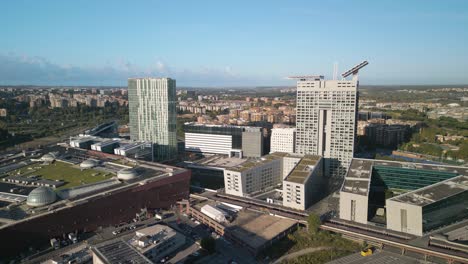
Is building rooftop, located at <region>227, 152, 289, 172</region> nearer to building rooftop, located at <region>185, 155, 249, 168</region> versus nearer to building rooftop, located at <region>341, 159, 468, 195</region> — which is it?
building rooftop, located at <region>185, 155, 249, 168</region>

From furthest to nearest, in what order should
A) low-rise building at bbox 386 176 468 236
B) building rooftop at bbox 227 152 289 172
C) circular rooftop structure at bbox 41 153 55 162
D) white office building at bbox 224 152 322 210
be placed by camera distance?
circular rooftop structure at bbox 41 153 55 162
building rooftop at bbox 227 152 289 172
white office building at bbox 224 152 322 210
low-rise building at bbox 386 176 468 236

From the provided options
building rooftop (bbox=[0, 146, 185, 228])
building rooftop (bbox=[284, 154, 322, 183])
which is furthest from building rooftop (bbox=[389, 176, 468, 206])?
building rooftop (bbox=[0, 146, 185, 228])

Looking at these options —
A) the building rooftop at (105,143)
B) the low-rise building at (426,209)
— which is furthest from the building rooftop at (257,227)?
the building rooftop at (105,143)

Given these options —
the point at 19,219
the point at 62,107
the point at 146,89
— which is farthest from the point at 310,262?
the point at 62,107

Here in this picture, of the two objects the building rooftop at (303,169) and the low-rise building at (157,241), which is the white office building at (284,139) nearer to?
the building rooftop at (303,169)

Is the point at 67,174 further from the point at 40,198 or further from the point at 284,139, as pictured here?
the point at 284,139
